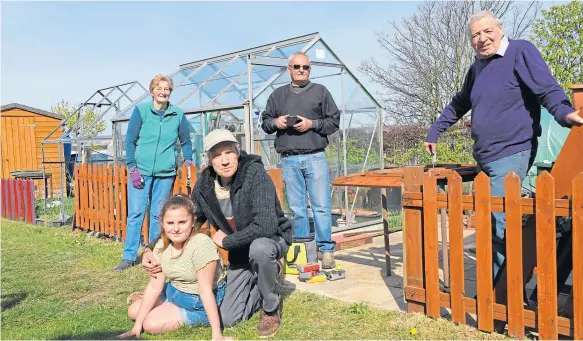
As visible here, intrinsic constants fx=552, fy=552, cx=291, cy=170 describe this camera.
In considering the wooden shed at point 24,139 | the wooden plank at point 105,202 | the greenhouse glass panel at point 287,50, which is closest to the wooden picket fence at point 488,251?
the wooden plank at point 105,202

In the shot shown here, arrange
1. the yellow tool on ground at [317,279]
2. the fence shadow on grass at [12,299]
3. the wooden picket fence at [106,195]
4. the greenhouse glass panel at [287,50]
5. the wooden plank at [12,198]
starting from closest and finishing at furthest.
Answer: the fence shadow on grass at [12,299] → the yellow tool on ground at [317,279] → the wooden picket fence at [106,195] → the greenhouse glass panel at [287,50] → the wooden plank at [12,198]

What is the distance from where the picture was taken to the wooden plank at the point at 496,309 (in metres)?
3.09

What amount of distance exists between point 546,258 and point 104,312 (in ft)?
10.4

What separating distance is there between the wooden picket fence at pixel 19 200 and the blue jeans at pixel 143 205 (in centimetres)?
569

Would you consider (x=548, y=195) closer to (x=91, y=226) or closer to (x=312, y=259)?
(x=312, y=259)

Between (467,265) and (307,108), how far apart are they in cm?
222

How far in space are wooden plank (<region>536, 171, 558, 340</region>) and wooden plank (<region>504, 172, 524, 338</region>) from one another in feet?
0.39

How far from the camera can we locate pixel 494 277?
360 centimetres

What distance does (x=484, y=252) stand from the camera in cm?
341

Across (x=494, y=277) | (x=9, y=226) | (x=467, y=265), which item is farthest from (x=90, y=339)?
(x=9, y=226)

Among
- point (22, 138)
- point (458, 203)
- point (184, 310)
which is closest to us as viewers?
point (458, 203)

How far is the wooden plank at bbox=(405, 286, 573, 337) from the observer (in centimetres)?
309

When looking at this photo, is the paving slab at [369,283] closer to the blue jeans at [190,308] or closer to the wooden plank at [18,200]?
the blue jeans at [190,308]

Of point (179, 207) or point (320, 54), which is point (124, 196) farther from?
point (179, 207)
